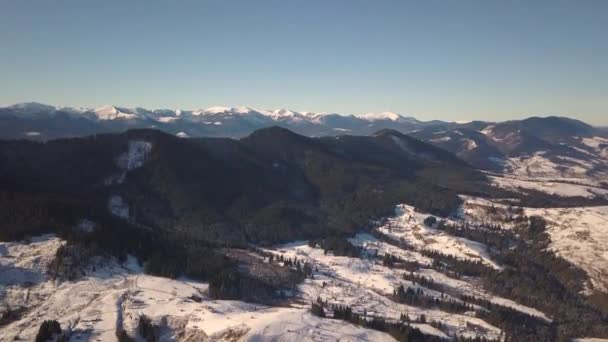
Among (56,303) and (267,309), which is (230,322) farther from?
(56,303)

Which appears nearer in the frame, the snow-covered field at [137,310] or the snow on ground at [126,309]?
the snow on ground at [126,309]

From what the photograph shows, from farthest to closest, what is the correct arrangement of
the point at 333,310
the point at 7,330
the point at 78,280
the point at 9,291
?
the point at 333,310, the point at 78,280, the point at 9,291, the point at 7,330

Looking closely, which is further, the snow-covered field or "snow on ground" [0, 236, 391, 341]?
the snow-covered field

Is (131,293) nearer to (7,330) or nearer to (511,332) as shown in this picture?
(7,330)

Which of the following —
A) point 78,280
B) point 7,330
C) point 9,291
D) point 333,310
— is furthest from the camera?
A: point 333,310

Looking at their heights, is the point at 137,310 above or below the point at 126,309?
above

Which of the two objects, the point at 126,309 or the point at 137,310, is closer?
the point at 137,310

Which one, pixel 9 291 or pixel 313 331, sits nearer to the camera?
pixel 313 331

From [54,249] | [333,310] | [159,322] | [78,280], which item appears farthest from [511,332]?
[54,249]

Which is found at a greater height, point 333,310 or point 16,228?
point 16,228
